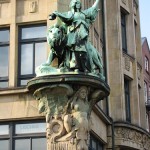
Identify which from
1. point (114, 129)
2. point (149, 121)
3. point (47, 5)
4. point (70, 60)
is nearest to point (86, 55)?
point (70, 60)

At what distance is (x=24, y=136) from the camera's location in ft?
80.8

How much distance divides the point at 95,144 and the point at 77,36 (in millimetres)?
6532

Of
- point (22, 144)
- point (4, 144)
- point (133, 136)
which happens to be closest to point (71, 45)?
point (22, 144)

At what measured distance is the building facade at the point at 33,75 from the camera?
2478 cm

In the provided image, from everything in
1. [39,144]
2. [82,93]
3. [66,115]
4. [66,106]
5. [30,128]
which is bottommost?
[39,144]

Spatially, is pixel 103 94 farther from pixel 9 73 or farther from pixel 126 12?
pixel 126 12

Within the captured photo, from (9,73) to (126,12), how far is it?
13239 millimetres

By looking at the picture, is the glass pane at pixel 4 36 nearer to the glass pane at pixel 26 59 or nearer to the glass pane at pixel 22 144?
the glass pane at pixel 26 59

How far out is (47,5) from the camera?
2611cm

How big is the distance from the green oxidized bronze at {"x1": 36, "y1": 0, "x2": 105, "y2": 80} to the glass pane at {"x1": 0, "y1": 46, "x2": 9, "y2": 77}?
2734mm

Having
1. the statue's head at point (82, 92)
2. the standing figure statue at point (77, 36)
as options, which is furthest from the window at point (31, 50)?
the statue's head at point (82, 92)

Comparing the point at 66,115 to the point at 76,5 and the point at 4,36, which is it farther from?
the point at 4,36

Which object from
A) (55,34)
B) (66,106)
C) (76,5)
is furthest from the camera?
(76,5)

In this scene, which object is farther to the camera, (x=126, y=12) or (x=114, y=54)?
(x=126, y=12)
